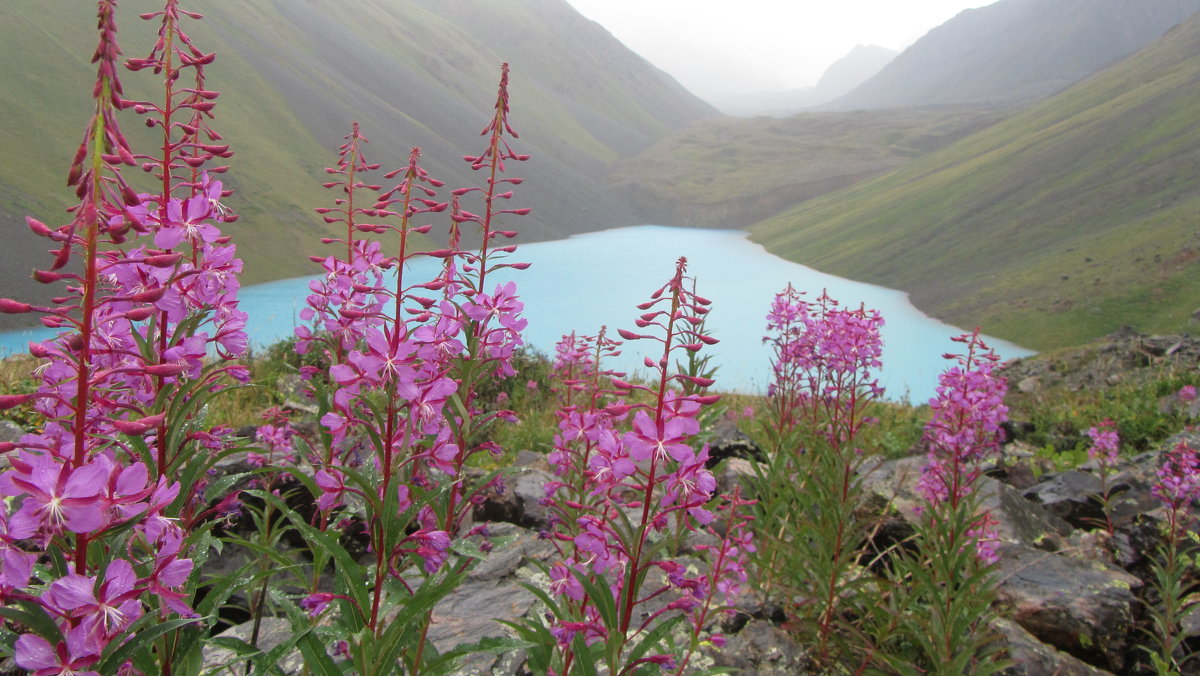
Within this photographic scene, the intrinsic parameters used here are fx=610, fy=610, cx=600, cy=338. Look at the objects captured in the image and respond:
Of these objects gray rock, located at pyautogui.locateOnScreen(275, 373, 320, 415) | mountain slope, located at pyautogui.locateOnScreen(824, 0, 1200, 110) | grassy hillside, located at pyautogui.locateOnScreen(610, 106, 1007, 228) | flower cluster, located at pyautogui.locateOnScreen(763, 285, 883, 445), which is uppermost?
mountain slope, located at pyautogui.locateOnScreen(824, 0, 1200, 110)

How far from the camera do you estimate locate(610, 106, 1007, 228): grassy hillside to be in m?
55.1

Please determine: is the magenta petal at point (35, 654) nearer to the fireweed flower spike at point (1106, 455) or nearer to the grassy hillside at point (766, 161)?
the fireweed flower spike at point (1106, 455)

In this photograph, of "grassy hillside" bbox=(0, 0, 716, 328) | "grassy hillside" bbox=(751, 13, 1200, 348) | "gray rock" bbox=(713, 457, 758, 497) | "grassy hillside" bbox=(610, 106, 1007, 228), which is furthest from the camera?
"grassy hillside" bbox=(610, 106, 1007, 228)

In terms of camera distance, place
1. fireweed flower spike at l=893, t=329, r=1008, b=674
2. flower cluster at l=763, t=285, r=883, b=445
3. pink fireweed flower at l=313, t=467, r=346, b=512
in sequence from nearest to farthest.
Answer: pink fireweed flower at l=313, t=467, r=346, b=512 < fireweed flower spike at l=893, t=329, r=1008, b=674 < flower cluster at l=763, t=285, r=883, b=445

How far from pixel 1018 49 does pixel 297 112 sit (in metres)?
170

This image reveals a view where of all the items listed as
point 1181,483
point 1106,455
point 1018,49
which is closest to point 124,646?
point 1181,483

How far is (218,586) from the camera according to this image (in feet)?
4.79

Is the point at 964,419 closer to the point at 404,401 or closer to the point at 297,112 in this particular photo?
the point at 404,401

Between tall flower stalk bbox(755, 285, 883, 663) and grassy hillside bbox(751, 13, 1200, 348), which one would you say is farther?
grassy hillside bbox(751, 13, 1200, 348)

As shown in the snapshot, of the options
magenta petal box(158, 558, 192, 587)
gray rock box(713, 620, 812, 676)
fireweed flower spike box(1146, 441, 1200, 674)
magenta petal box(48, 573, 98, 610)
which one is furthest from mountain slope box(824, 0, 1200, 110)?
magenta petal box(48, 573, 98, 610)

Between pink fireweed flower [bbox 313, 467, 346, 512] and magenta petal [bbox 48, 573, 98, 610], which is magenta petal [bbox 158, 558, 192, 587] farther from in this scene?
pink fireweed flower [bbox 313, 467, 346, 512]

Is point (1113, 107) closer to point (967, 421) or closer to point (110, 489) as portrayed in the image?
point (967, 421)

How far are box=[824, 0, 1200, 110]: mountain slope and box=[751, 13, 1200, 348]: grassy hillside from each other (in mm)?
86099

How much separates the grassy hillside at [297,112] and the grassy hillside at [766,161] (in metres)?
5.73
